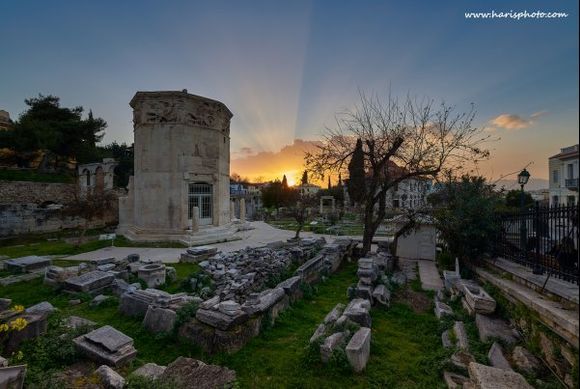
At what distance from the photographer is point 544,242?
5379 millimetres

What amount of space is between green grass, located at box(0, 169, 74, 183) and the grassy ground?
19855mm

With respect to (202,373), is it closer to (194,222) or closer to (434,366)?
(434,366)

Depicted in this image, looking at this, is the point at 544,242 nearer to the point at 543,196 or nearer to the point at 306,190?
the point at 543,196

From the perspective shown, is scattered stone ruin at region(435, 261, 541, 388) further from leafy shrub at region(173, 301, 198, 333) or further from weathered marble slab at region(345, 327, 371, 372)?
leafy shrub at region(173, 301, 198, 333)

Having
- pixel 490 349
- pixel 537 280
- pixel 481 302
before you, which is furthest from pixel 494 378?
pixel 481 302

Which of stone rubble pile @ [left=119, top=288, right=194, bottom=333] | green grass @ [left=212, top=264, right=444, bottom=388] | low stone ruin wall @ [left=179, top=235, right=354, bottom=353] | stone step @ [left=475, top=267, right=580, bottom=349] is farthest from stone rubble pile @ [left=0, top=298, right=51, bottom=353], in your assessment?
stone step @ [left=475, top=267, right=580, bottom=349]

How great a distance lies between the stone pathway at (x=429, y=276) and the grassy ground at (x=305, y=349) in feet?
5.00

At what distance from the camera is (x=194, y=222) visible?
49.5ft

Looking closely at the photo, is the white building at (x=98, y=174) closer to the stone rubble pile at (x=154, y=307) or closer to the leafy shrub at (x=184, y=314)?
the stone rubble pile at (x=154, y=307)

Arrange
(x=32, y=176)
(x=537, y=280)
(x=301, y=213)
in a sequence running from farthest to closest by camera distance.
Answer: (x=32, y=176), (x=301, y=213), (x=537, y=280)

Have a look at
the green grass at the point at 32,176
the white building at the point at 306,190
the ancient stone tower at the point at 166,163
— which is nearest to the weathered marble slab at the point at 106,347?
the ancient stone tower at the point at 166,163

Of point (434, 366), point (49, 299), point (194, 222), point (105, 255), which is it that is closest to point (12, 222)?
point (105, 255)

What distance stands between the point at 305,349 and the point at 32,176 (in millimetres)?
27884

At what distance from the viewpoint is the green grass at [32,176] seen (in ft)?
67.6
